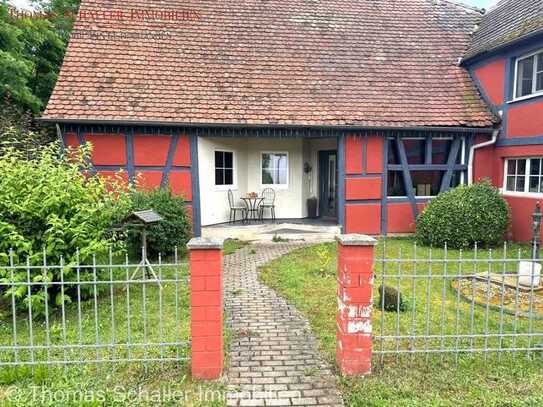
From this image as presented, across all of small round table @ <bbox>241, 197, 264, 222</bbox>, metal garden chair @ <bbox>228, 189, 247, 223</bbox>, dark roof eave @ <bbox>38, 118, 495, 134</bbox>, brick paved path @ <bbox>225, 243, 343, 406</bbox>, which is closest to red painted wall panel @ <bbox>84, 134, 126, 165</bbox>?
dark roof eave @ <bbox>38, 118, 495, 134</bbox>

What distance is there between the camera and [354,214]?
9.97 m

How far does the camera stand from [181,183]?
30.6 feet

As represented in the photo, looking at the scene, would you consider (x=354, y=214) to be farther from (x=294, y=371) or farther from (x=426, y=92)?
(x=294, y=371)

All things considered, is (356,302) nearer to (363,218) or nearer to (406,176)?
(363,218)

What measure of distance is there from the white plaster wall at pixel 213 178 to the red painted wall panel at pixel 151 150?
0.87m

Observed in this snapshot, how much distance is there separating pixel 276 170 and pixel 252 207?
1431 millimetres

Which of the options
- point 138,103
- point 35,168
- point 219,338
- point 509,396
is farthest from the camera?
point 138,103

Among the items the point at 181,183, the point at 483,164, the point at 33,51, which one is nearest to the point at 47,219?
the point at 181,183

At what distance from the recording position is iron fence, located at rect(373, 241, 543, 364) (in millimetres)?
3557

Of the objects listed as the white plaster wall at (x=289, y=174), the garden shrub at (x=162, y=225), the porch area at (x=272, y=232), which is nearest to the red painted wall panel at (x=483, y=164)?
the porch area at (x=272, y=232)

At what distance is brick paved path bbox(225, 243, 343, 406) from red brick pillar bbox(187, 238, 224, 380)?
275 millimetres

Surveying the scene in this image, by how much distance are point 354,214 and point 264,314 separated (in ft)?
18.9

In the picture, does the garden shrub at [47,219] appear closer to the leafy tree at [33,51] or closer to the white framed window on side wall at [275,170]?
the white framed window on side wall at [275,170]

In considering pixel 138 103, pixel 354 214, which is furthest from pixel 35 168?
pixel 354 214
